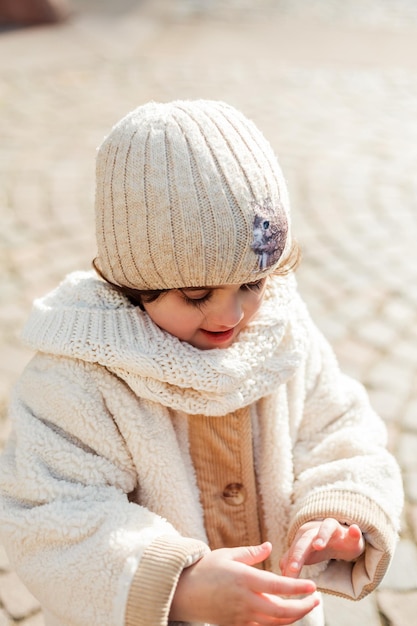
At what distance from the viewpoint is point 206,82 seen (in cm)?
702

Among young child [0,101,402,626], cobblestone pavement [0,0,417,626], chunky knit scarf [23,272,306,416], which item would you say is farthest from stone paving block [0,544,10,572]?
chunky knit scarf [23,272,306,416]

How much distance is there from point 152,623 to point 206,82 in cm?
622

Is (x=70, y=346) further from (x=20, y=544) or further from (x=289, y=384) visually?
(x=289, y=384)

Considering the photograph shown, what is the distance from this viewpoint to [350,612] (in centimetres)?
232

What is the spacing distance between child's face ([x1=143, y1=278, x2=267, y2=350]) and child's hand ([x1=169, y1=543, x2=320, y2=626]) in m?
0.44

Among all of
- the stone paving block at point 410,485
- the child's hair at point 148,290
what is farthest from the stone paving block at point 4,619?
the stone paving block at point 410,485

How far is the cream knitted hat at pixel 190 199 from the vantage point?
1.43 meters

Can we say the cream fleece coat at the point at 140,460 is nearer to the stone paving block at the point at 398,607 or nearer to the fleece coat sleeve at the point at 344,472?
the fleece coat sleeve at the point at 344,472

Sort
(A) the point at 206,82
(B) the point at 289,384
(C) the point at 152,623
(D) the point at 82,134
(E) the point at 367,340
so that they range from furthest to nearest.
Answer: (A) the point at 206,82 < (D) the point at 82,134 < (E) the point at 367,340 < (B) the point at 289,384 < (C) the point at 152,623

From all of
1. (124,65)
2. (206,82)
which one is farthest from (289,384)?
(124,65)

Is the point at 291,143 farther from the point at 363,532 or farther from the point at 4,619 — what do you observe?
the point at 363,532

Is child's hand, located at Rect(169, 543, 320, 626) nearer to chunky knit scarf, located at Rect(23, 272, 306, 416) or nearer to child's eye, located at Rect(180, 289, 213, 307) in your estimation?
chunky knit scarf, located at Rect(23, 272, 306, 416)

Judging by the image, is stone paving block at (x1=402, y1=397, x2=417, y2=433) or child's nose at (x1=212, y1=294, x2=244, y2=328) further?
stone paving block at (x1=402, y1=397, x2=417, y2=433)

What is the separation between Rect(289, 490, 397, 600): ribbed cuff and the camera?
1.63 metres
